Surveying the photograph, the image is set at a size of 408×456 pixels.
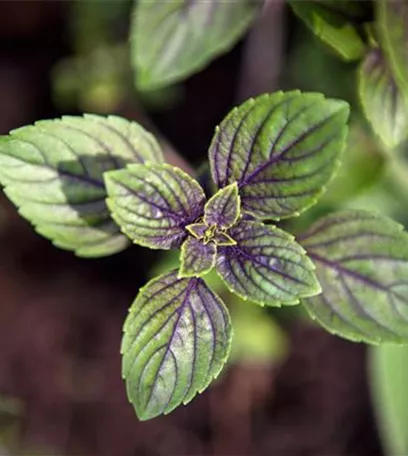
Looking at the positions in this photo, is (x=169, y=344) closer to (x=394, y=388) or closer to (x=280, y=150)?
(x=280, y=150)

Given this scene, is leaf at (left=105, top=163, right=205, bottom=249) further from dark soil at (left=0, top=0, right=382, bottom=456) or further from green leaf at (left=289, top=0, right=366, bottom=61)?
dark soil at (left=0, top=0, right=382, bottom=456)

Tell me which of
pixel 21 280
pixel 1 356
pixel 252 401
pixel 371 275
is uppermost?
pixel 371 275

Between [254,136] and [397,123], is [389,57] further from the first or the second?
[254,136]

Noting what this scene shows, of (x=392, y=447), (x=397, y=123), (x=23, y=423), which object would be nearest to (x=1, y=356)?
(x=23, y=423)

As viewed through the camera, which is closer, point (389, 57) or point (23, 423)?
point (389, 57)

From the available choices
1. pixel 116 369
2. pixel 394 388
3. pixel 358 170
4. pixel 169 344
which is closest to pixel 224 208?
pixel 169 344

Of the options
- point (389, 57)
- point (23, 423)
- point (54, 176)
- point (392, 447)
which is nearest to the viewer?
point (54, 176)
